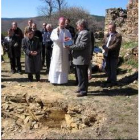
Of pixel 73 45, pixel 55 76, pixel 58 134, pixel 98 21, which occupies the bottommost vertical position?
pixel 58 134

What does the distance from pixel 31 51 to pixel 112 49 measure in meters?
2.36

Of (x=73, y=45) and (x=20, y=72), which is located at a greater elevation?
(x=73, y=45)

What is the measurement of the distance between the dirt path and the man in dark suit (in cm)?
40

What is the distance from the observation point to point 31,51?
965 centimetres

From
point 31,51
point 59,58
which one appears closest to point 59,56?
point 59,58

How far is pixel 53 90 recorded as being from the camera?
880cm

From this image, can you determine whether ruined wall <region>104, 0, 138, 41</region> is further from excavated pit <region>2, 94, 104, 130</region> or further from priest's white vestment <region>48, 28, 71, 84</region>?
excavated pit <region>2, 94, 104, 130</region>

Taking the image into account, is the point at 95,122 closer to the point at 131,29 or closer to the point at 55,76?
the point at 55,76

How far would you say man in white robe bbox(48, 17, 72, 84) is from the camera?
29.0ft

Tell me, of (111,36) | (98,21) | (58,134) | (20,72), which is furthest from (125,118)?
(98,21)

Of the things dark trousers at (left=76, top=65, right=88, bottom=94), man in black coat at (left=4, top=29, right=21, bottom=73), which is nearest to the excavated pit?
dark trousers at (left=76, top=65, right=88, bottom=94)

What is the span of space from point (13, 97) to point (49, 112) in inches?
51.6

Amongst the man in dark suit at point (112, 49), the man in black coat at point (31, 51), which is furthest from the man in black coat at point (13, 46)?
the man in dark suit at point (112, 49)

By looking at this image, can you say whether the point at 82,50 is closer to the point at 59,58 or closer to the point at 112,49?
the point at 112,49
